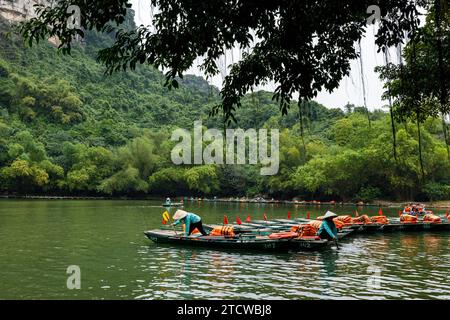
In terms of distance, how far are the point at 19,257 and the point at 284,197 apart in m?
52.3

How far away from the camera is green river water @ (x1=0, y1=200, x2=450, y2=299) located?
37.2 feet

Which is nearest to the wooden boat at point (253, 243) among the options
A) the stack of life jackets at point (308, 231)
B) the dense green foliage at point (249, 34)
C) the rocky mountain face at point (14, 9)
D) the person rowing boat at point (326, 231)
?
the person rowing boat at point (326, 231)

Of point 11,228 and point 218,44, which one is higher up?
point 218,44

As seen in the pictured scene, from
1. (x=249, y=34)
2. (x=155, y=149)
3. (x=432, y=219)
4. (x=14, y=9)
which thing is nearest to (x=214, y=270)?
(x=249, y=34)

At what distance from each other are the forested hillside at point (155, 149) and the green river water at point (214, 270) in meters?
23.2

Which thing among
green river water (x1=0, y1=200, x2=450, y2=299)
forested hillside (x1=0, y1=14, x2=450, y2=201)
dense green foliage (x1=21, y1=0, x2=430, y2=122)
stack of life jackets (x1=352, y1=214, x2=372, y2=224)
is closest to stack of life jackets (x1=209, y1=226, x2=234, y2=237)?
green river water (x1=0, y1=200, x2=450, y2=299)

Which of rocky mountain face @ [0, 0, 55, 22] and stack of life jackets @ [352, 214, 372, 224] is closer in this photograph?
stack of life jackets @ [352, 214, 372, 224]

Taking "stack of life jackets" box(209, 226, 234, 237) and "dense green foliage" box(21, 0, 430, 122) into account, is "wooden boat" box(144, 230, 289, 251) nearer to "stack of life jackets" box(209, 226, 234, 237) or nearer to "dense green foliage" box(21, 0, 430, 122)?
"stack of life jackets" box(209, 226, 234, 237)

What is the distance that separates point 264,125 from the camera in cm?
6888

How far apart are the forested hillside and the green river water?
76.2ft

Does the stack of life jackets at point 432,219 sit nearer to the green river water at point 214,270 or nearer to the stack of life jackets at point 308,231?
the green river water at point 214,270

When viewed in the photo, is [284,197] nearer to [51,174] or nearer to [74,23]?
[51,174]

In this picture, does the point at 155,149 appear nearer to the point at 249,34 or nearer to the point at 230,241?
the point at 230,241
